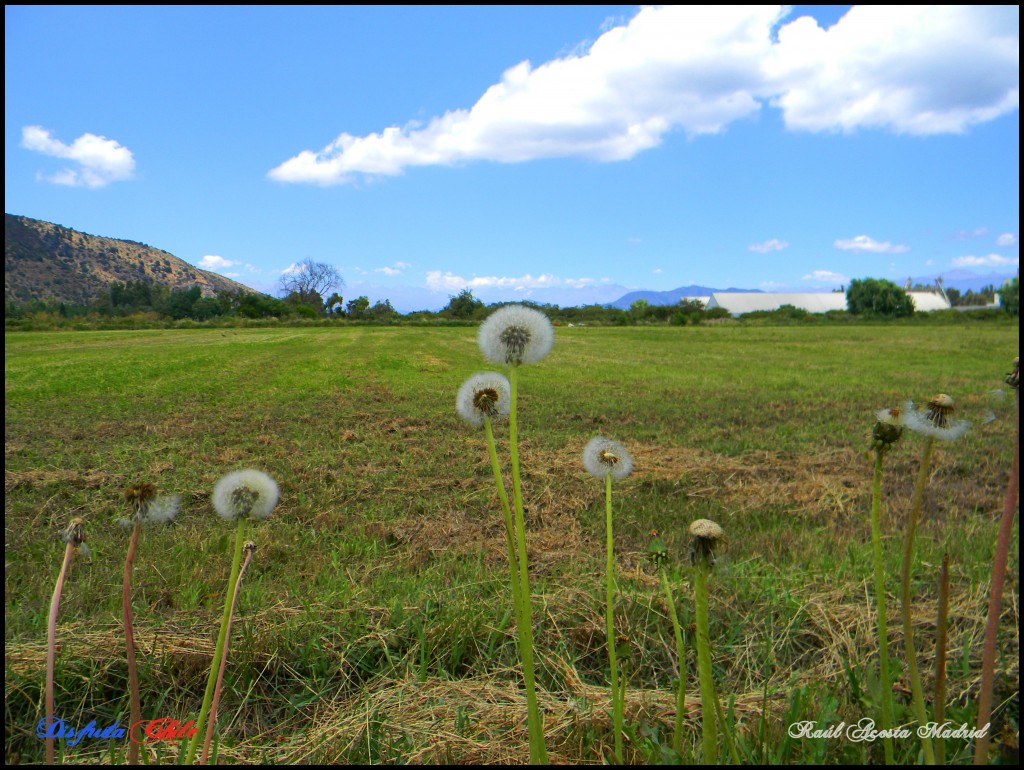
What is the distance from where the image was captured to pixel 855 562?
3246mm

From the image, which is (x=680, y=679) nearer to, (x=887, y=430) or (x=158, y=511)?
(x=887, y=430)

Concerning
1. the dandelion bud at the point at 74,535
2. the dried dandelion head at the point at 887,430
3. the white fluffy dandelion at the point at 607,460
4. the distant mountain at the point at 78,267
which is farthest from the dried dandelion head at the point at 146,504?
the distant mountain at the point at 78,267

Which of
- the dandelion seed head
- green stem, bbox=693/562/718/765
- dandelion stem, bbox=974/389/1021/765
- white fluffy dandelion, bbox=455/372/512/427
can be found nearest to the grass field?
green stem, bbox=693/562/718/765

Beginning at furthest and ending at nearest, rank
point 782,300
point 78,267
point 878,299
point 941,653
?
1. point 782,300
2. point 878,299
3. point 78,267
4. point 941,653

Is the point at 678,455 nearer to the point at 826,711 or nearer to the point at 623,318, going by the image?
the point at 826,711

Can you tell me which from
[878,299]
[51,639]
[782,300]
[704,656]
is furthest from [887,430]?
[782,300]

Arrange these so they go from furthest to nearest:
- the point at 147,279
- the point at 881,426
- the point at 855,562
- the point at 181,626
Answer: the point at 147,279
the point at 855,562
the point at 181,626
the point at 881,426

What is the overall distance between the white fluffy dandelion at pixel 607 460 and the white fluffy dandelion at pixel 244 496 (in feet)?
2.57

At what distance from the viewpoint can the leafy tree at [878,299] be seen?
57194mm

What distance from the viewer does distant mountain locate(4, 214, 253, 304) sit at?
12.5 m

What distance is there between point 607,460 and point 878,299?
227 ft

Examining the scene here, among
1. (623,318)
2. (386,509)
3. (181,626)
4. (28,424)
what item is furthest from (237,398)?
(623,318)

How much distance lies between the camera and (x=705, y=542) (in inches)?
42.3

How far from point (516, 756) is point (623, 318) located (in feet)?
114
